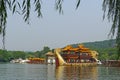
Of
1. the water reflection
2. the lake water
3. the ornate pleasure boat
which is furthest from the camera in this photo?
the ornate pleasure boat

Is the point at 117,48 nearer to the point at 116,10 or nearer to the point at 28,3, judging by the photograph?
the point at 116,10

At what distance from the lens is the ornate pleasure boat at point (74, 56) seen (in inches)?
4564

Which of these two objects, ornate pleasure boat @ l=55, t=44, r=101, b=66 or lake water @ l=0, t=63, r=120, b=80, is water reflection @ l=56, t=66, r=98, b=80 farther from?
ornate pleasure boat @ l=55, t=44, r=101, b=66

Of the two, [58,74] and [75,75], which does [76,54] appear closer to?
[58,74]

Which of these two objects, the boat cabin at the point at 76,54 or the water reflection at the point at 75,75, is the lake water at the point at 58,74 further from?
the boat cabin at the point at 76,54

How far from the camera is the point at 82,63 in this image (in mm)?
116875

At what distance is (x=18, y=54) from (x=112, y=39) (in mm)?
184172

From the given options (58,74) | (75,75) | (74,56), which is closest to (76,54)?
(74,56)

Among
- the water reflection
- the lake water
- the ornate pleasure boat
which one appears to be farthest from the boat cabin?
the water reflection

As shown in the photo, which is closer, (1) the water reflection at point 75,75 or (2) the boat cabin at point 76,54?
(1) the water reflection at point 75,75

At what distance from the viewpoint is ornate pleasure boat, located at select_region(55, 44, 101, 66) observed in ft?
380

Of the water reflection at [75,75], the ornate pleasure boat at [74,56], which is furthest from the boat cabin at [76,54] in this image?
the water reflection at [75,75]

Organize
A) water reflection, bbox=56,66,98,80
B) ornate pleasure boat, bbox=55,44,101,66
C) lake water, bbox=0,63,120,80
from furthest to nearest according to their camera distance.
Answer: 1. ornate pleasure boat, bbox=55,44,101,66
2. lake water, bbox=0,63,120,80
3. water reflection, bbox=56,66,98,80

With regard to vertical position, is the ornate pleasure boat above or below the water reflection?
above
